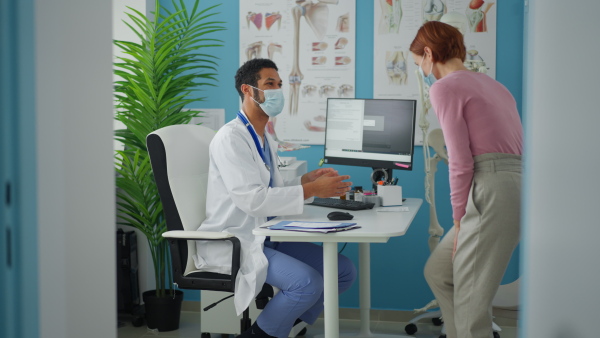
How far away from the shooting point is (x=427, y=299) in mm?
4191

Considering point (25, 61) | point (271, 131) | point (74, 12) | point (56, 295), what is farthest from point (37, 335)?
point (271, 131)

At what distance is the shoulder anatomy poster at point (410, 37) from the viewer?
3.95m

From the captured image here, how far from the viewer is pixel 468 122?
8.07ft

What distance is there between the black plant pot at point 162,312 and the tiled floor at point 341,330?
4 centimetres

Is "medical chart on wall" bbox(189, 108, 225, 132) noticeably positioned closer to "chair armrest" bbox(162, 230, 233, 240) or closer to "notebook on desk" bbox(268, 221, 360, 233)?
"chair armrest" bbox(162, 230, 233, 240)

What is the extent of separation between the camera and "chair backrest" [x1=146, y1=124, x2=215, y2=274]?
2803 millimetres

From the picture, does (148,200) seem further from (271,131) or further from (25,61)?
(25,61)

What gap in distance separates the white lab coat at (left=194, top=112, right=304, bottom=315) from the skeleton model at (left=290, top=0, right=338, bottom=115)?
132cm

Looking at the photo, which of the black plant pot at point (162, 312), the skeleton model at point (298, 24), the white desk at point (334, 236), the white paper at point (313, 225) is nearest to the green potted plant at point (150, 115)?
the black plant pot at point (162, 312)

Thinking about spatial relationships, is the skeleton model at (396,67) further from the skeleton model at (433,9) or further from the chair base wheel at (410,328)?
the chair base wheel at (410,328)

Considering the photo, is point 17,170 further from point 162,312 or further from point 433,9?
point 433,9

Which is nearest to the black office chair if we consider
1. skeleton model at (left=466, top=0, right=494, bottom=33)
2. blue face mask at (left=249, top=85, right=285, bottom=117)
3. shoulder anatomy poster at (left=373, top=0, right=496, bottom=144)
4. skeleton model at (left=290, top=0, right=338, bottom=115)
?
blue face mask at (left=249, top=85, right=285, bottom=117)

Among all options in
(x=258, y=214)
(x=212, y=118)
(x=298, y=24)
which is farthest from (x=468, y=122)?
(x=212, y=118)

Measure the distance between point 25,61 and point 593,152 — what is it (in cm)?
89
